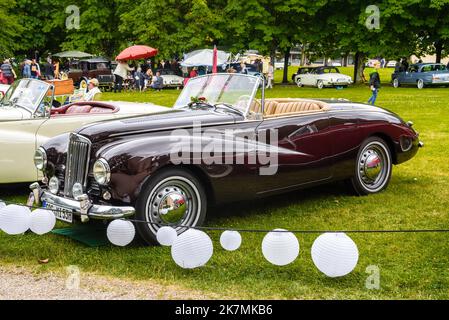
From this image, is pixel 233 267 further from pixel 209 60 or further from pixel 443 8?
pixel 443 8

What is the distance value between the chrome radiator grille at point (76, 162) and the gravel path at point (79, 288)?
106 centimetres

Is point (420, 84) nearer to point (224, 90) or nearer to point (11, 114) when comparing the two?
point (224, 90)

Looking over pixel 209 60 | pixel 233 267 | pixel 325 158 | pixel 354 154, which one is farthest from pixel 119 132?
pixel 209 60

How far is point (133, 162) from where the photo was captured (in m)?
5.12

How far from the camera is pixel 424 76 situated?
30.8m

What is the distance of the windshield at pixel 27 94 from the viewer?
802 cm

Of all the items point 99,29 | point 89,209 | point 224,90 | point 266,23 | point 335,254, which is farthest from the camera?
point 99,29

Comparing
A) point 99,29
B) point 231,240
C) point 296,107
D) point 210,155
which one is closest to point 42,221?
point 210,155

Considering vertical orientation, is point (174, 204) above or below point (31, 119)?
below

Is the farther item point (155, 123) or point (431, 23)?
point (431, 23)

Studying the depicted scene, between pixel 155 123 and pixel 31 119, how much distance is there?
2.78m

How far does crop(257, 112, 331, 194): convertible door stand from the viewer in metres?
6.22

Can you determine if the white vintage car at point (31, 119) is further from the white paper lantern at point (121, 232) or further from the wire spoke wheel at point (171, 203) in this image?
the white paper lantern at point (121, 232)

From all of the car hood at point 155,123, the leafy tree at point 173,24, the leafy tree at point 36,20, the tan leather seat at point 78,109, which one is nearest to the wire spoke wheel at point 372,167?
the car hood at point 155,123
